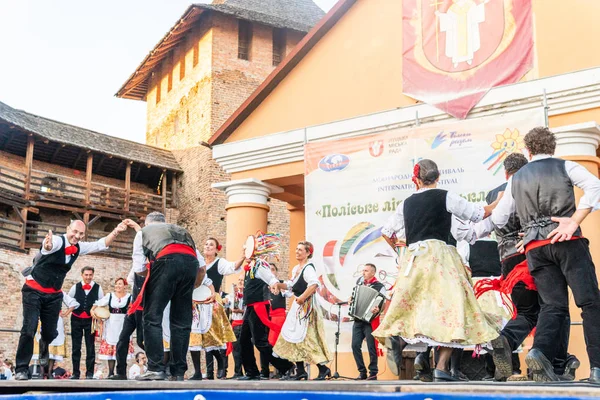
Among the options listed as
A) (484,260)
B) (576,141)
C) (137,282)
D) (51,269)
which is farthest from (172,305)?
(576,141)

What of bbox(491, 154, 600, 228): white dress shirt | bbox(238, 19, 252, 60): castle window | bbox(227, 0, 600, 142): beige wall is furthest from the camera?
bbox(238, 19, 252, 60): castle window

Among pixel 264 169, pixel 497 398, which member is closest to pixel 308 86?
pixel 264 169

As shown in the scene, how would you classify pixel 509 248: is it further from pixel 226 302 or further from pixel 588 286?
pixel 226 302

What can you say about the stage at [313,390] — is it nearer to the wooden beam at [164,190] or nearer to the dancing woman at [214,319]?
the dancing woman at [214,319]

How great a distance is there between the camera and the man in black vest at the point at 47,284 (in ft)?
26.0

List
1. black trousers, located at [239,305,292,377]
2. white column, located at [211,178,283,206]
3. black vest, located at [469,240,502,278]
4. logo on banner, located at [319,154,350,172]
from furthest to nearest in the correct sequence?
white column, located at [211,178,283,206], logo on banner, located at [319,154,350,172], black trousers, located at [239,305,292,377], black vest, located at [469,240,502,278]

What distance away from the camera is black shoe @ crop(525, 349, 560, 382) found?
482cm

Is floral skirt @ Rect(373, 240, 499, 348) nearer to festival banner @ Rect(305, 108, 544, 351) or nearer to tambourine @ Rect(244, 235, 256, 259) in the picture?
tambourine @ Rect(244, 235, 256, 259)

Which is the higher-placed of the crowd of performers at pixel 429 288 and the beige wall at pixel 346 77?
the beige wall at pixel 346 77

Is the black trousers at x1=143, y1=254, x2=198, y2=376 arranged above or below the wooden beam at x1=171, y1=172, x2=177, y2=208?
below

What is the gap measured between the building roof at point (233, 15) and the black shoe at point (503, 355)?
2937 cm

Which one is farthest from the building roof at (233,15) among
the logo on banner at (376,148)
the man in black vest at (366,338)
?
the man in black vest at (366,338)

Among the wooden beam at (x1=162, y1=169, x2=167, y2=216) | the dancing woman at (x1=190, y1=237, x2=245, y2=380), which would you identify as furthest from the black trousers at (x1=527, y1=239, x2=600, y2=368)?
the wooden beam at (x1=162, y1=169, x2=167, y2=216)

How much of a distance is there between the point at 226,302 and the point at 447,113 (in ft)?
14.8
